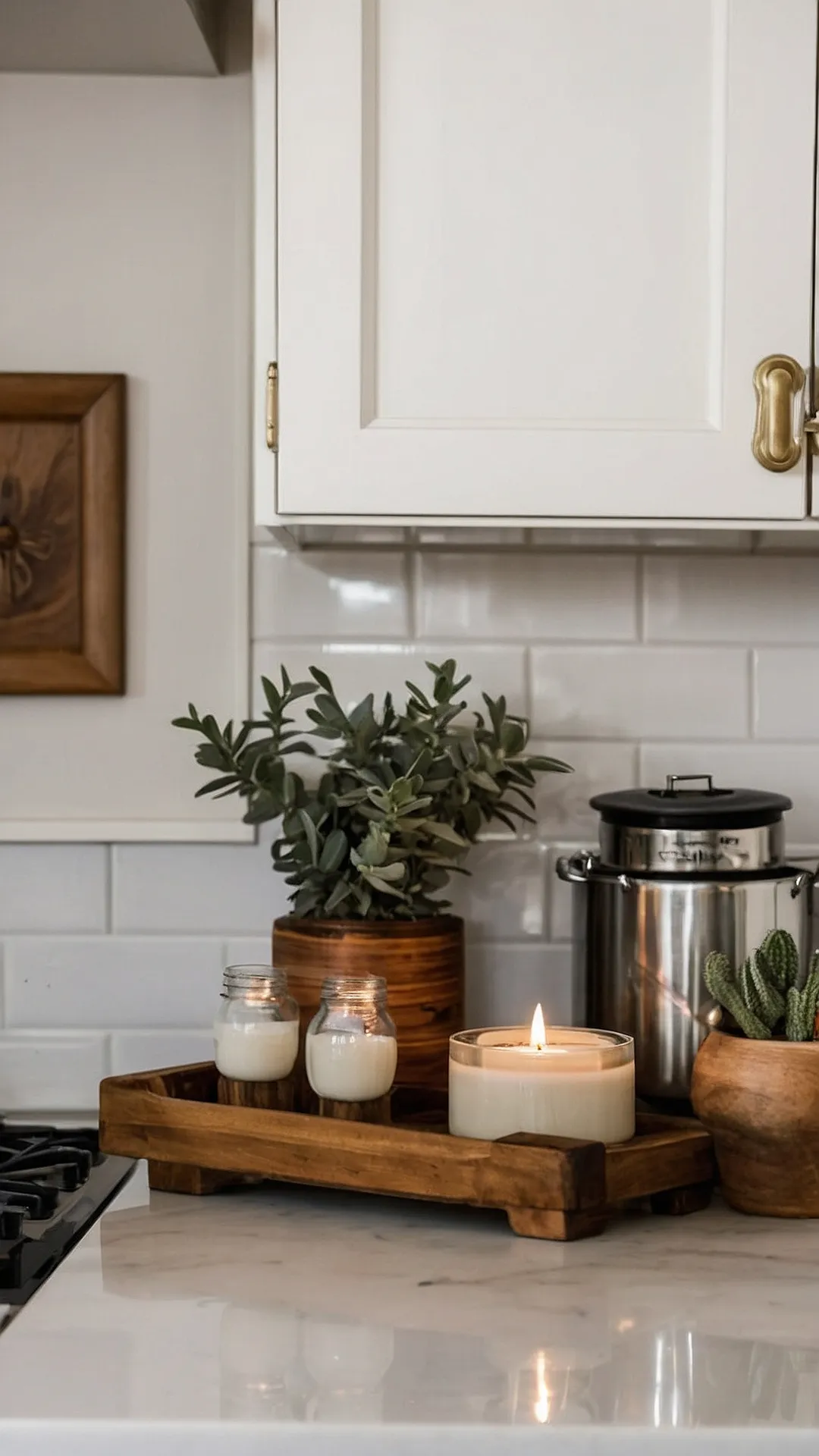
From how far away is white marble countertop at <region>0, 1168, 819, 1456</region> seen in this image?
79 cm

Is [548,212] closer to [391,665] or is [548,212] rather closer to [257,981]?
[391,665]

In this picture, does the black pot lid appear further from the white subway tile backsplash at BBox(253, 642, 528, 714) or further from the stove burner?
the stove burner

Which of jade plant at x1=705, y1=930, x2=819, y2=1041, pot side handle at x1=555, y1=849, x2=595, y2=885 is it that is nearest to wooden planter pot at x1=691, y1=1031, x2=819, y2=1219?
jade plant at x1=705, y1=930, x2=819, y2=1041

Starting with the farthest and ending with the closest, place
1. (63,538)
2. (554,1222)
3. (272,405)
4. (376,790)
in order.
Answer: (63,538) < (376,790) < (272,405) < (554,1222)

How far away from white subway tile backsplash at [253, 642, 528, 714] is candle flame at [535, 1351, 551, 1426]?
84 cm

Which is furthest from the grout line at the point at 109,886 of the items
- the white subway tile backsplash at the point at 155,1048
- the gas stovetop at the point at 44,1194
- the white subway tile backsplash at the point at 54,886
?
the gas stovetop at the point at 44,1194

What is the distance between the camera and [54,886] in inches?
63.5

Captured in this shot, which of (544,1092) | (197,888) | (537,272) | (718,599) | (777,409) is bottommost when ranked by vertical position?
(544,1092)

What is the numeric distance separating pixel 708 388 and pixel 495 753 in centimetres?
41

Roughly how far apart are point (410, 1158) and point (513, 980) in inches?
20.6

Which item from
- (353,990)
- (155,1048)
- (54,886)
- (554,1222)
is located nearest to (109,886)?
(54,886)

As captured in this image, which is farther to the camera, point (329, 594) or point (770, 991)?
point (329, 594)

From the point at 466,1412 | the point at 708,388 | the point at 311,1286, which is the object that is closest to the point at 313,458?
the point at 708,388

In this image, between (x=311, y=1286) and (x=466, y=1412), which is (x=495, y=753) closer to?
(x=311, y=1286)
